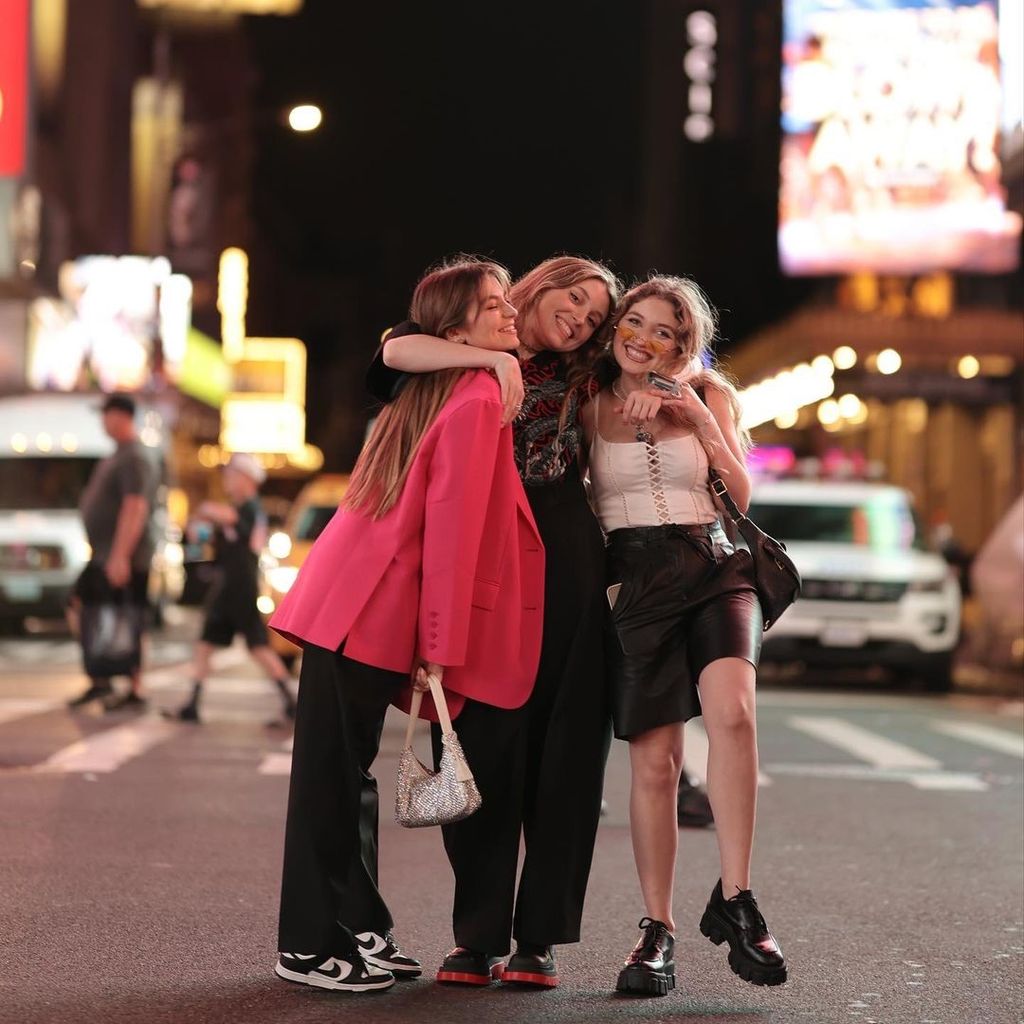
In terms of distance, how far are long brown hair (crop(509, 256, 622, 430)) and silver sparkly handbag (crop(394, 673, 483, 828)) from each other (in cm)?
98

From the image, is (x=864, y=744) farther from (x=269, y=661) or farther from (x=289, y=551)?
(x=289, y=551)

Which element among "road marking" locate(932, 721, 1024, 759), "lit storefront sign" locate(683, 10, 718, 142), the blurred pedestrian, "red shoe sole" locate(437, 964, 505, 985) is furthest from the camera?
"lit storefront sign" locate(683, 10, 718, 142)

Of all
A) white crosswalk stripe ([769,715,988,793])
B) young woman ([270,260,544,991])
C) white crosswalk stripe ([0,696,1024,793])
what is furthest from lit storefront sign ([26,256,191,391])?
young woman ([270,260,544,991])

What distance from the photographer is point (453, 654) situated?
5.20 metres

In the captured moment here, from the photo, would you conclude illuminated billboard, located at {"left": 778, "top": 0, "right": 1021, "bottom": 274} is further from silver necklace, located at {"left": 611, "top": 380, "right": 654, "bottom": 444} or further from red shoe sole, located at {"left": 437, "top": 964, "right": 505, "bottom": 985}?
red shoe sole, located at {"left": 437, "top": 964, "right": 505, "bottom": 985}

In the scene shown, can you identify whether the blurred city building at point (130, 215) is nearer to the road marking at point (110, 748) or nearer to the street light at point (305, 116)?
the street light at point (305, 116)

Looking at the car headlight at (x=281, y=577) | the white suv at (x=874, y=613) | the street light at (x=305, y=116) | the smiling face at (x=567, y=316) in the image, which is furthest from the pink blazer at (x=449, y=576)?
the street light at (x=305, y=116)

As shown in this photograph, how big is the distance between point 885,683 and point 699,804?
12.0 meters

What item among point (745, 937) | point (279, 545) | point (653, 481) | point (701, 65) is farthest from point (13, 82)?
point (701, 65)

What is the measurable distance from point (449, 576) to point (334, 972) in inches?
42.8

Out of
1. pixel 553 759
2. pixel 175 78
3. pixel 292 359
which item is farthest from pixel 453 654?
pixel 292 359

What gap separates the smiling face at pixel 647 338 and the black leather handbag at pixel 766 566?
36cm

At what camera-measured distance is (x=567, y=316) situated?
18.6 feet

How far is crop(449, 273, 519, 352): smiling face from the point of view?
5.47m
